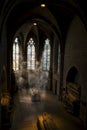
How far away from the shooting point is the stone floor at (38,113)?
1235 cm

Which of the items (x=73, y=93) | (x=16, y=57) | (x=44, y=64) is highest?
(x=16, y=57)

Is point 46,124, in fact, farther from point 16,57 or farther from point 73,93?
point 16,57

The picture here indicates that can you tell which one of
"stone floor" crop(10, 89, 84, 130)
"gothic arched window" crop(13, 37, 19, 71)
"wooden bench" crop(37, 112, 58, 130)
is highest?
"gothic arched window" crop(13, 37, 19, 71)

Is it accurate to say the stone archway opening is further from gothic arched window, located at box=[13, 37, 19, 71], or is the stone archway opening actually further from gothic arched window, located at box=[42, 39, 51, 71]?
gothic arched window, located at box=[13, 37, 19, 71]

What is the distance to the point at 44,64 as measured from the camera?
86.8ft

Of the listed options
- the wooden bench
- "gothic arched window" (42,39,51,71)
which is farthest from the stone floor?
"gothic arched window" (42,39,51,71)

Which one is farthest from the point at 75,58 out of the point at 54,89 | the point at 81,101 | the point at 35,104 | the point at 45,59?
the point at 45,59

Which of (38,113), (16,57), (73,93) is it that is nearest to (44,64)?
(16,57)

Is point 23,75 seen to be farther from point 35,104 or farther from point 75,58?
point 75,58

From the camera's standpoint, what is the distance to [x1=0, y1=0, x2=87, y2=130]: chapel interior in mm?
12297

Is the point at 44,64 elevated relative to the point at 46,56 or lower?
lower

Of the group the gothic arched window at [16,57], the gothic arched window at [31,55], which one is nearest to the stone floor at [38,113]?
the gothic arched window at [16,57]

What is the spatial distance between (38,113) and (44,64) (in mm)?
12163

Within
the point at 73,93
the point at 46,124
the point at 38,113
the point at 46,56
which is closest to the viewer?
the point at 46,124
